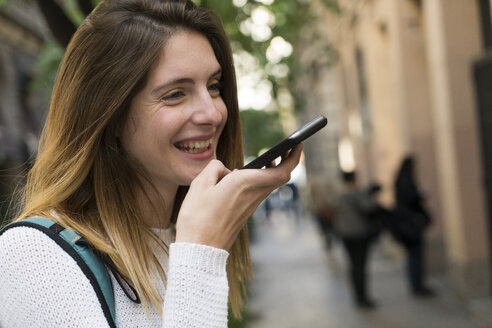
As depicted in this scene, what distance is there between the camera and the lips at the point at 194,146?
6.09ft

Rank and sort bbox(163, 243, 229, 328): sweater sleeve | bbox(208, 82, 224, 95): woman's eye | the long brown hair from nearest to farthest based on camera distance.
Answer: bbox(163, 243, 229, 328): sweater sleeve, the long brown hair, bbox(208, 82, 224, 95): woman's eye

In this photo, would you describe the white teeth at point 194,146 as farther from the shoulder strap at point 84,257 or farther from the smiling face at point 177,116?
the shoulder strap at point 84,257

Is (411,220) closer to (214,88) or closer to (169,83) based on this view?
(214,88)

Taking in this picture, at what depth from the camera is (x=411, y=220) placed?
9438 millimetres

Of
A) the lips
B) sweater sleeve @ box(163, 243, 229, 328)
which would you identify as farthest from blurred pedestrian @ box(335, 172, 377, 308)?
sweater sleeve @ box(163, 243, 229, 328)

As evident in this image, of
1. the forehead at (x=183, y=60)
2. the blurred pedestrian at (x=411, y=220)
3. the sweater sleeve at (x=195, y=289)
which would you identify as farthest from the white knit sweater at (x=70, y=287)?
the blurred pedestrian at (x=411, y=220)

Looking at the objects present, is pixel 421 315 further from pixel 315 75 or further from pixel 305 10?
pixel 315 75

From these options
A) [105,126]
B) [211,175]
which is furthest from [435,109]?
[211,175]

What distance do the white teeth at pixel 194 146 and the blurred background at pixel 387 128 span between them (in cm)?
74

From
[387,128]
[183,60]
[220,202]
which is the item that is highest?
[183,60]

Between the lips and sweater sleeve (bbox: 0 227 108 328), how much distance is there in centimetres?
48

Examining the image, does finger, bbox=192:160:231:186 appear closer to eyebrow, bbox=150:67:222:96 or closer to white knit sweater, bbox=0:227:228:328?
white knit sweater, bbox=0:227:228:328

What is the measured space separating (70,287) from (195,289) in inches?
11.4

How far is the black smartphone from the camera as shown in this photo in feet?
5.46
